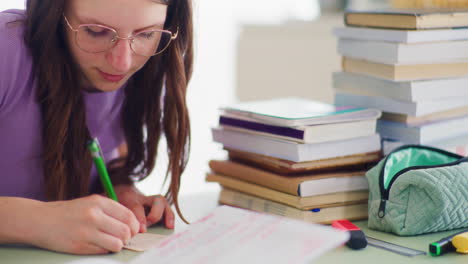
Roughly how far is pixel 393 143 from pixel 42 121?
0.64m

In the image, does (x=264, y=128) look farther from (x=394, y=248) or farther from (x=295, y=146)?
(x=394, y=248)

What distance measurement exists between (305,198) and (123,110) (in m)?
0.42

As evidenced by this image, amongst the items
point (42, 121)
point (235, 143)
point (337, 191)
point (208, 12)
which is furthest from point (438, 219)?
point (208, 12)

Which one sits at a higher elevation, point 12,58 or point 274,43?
point 12,58

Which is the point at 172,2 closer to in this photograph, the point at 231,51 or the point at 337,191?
the point at 337,191

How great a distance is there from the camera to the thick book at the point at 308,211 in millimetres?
1067

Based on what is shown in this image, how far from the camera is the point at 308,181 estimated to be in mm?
1066

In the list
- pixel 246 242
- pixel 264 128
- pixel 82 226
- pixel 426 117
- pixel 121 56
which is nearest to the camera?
pixel 246 242

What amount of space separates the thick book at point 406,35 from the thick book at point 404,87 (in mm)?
79

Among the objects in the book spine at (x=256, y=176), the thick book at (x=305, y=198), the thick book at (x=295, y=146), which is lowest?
the thick book at (x=305, y=198)

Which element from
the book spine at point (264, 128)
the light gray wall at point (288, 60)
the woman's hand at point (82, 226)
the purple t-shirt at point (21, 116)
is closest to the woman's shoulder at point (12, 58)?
the purple t-shirt at point (21, 116)

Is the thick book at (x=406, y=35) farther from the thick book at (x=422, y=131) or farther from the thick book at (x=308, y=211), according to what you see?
the thick book at (x=308, y=211)

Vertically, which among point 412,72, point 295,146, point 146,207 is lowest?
point 146,207

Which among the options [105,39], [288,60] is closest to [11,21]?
[105,39]
